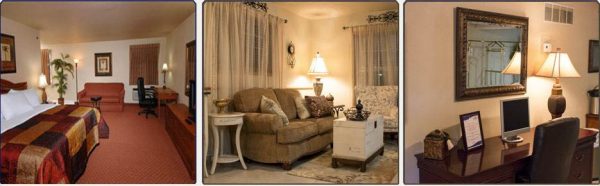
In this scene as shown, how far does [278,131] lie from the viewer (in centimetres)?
195

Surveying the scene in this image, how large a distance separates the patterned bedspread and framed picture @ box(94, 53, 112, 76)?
172mm

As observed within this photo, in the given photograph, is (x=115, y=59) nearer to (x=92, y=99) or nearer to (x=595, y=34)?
(x=92, y=99)

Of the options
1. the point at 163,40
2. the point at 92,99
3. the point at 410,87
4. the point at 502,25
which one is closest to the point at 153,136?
the point at 92,99

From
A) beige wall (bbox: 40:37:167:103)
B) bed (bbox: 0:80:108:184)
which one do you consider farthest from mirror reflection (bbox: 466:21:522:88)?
bed (bbox: 0:80:108:184)

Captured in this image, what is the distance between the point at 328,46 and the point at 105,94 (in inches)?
41.0

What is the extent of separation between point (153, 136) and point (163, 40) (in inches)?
18.4

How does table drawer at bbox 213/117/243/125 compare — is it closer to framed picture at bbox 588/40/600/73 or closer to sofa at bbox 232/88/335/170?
sofa at bbox 232/88/335/170

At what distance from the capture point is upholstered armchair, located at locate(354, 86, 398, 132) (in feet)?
5.09

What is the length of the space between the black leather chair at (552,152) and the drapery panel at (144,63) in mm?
1869

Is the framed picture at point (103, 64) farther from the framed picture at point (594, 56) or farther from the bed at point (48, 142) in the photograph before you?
the framed picture at point (594, 56)

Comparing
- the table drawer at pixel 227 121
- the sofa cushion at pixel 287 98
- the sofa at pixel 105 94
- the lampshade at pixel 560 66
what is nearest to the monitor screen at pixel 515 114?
the lampshade at pixel 560 66

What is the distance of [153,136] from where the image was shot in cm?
160

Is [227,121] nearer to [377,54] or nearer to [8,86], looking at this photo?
[377,54]

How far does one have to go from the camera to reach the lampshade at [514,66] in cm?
190
